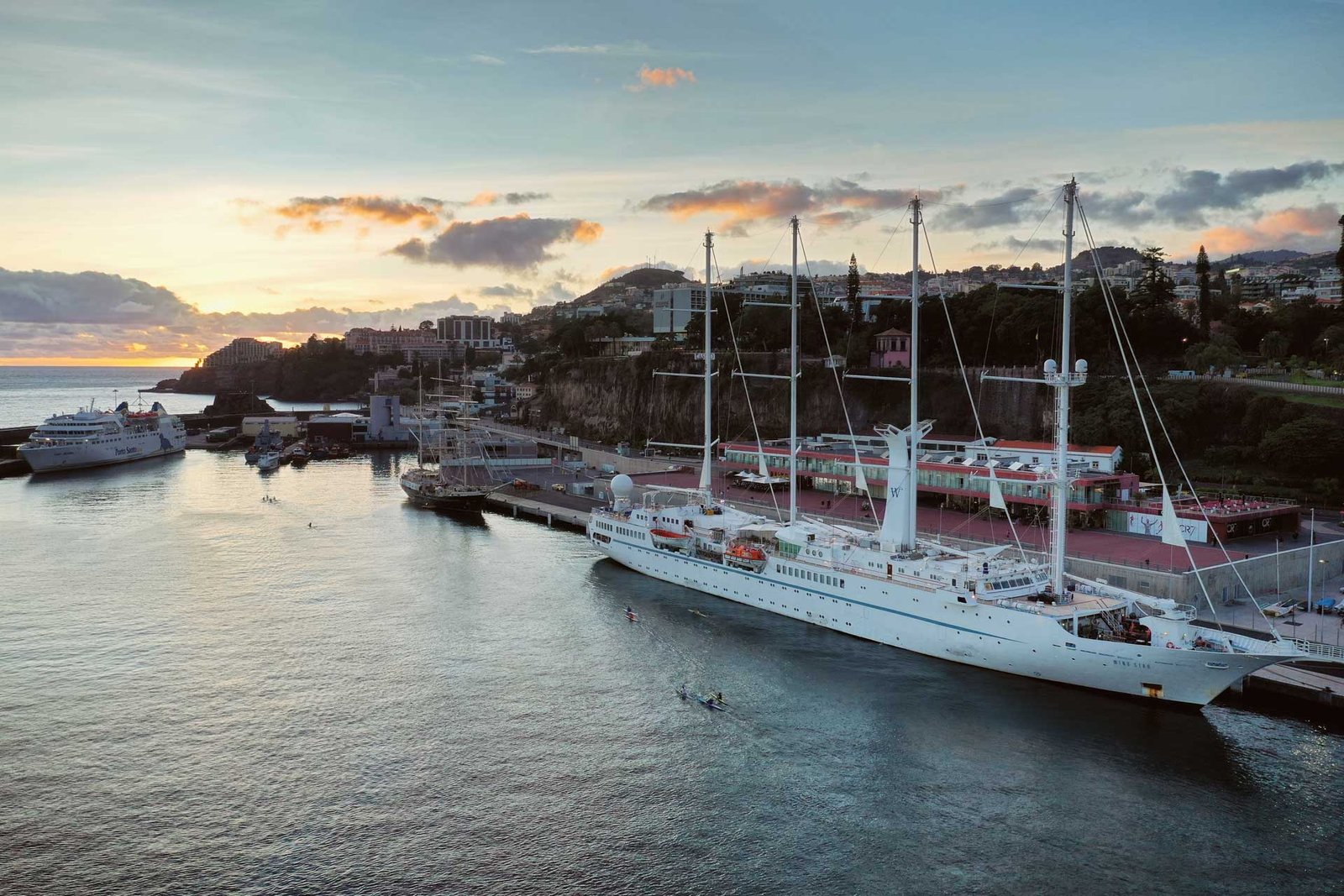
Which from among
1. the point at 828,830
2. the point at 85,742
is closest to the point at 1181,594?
the point at 828,830

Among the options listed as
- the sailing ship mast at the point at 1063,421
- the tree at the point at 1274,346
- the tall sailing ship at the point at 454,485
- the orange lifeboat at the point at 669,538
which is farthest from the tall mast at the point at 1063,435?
the tree at the point at 1274,346

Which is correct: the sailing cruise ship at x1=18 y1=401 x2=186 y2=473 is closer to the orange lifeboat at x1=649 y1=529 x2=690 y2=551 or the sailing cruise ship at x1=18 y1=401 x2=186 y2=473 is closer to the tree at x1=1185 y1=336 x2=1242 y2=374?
the orange lifeboat at x1=649 y1=529 x2=690 y2=551

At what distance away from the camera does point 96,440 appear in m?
88.7

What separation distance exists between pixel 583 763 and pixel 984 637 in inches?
550

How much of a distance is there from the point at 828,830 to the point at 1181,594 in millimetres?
18522

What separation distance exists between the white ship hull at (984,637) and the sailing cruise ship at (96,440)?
7372 centimetres

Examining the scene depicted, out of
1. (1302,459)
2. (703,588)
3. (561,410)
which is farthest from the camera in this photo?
(561,410)

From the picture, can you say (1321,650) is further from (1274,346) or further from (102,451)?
(102,451)

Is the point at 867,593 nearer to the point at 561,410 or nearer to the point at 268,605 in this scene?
the point at 268,605

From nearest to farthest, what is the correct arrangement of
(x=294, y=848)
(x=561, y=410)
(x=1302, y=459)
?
(x=294, y=848)
(x=1302, y=459)
(x=561, y=410)

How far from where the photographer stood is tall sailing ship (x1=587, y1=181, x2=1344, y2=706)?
26422 millimetres

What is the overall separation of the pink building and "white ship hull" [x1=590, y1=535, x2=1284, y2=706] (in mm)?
38732

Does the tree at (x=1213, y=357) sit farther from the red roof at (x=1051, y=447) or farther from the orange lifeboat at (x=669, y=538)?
the orange lifeboat at (x=669, y=538)

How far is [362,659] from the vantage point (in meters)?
31.1
